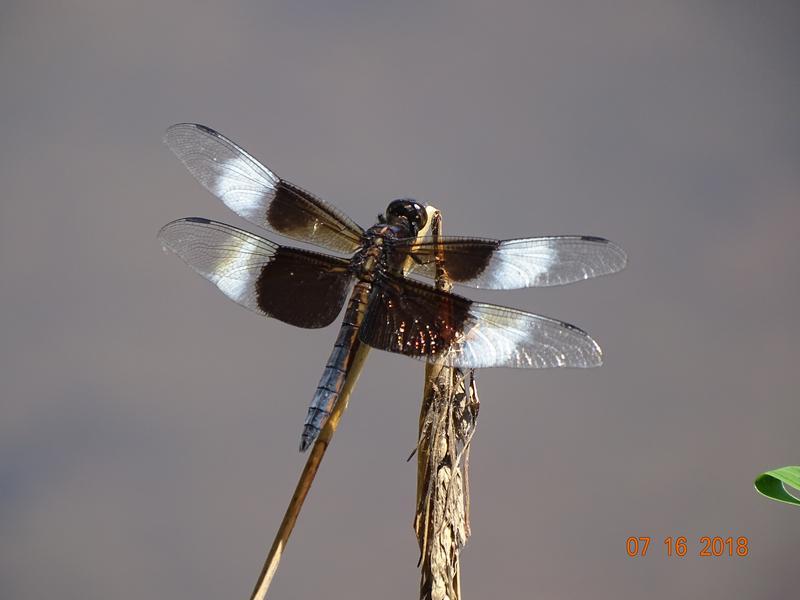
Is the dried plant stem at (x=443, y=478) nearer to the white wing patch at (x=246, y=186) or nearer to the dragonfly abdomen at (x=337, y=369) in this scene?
the dragonfly abdomen at (x=337, y=369)

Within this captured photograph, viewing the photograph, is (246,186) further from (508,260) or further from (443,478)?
(443,478)

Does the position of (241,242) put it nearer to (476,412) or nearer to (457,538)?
(476,412)

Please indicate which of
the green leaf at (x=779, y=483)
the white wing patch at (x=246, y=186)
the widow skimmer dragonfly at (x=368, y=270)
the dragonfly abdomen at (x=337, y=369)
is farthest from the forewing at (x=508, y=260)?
the green leaf at (x=779, y=483)

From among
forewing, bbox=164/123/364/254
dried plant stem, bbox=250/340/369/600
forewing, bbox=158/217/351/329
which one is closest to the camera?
dried plant stem, bbox=250/340/369/600

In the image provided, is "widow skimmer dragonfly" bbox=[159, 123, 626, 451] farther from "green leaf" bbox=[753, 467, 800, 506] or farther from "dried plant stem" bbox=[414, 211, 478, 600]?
"green leaf" bbox=[753, 467, 800, 506]

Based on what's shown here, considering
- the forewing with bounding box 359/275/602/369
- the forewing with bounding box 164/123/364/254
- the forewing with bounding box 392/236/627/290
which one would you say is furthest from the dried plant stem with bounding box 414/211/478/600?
the forewing with bounding box 164/123/364/254

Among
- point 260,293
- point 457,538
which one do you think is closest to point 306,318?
point 260,293

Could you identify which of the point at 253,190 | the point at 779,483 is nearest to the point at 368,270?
the point at 253,190
